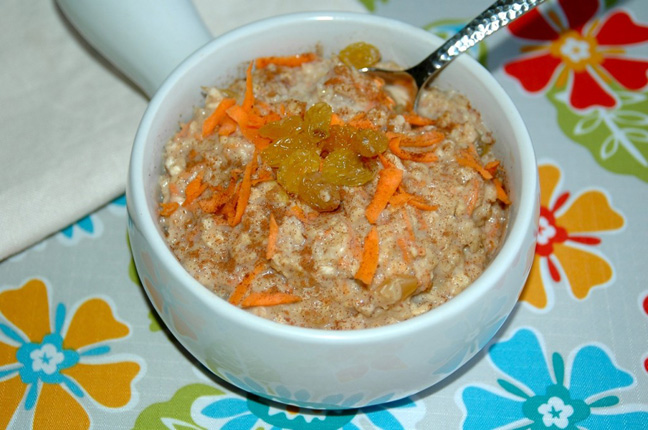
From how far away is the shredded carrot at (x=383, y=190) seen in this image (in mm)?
1439

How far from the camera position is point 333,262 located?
1.41 m

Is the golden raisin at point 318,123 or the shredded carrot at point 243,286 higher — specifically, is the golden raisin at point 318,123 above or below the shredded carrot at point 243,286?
above

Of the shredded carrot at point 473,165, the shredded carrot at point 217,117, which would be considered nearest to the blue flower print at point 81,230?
the shredded carrot at point 217,117

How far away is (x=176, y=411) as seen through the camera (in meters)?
1.65

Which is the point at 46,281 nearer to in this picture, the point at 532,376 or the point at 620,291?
the point at 532,376

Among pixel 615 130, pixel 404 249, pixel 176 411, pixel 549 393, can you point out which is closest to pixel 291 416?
pixel 176 411

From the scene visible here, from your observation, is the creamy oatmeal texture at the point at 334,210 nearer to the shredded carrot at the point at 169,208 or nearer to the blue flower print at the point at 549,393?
the shredded carrot at the point at 169,208

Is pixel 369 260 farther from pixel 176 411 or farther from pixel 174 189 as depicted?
pixel 176 411

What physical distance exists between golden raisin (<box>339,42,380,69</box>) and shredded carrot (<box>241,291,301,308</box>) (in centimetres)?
68

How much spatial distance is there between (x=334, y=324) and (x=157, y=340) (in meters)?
0.57

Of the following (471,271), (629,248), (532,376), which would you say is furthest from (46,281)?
(629,248)

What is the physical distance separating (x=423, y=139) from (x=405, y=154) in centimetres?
7

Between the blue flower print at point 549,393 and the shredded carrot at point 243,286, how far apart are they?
60 centimetres

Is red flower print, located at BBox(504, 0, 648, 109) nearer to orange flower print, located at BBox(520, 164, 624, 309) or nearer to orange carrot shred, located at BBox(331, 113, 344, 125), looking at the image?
orange flower print, located at BBox(520, 164, 624, 309)
